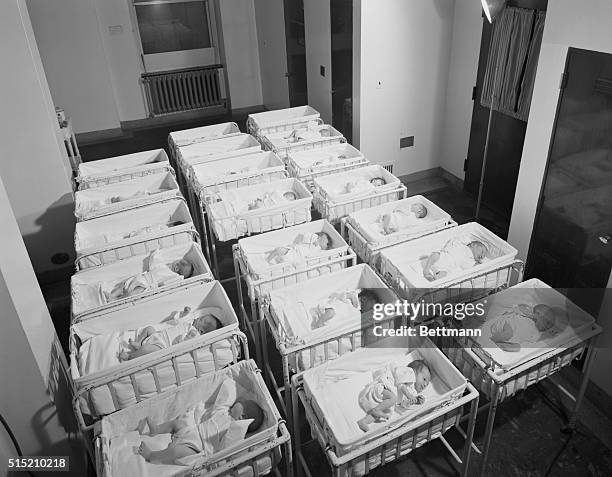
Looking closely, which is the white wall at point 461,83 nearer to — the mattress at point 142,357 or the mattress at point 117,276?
the mattress at point 117,276

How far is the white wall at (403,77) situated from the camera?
4.77 metres

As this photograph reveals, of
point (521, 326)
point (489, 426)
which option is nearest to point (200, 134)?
point (521, 326)

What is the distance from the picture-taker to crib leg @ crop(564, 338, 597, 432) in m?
2.67

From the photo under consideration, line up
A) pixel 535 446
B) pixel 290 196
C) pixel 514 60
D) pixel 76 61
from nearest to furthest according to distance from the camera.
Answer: pixel 535 446 → pixel 290 196 → pixel 514 60 → pixel 76 61

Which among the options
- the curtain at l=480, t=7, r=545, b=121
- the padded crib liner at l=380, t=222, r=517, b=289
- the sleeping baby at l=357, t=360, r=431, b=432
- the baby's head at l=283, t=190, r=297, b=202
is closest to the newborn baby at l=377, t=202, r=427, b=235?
the padded crib liner at l=380, t=222, r=517, b=289

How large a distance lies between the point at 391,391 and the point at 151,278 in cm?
163

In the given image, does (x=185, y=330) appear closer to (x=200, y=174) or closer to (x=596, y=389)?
(x=200, y=174)

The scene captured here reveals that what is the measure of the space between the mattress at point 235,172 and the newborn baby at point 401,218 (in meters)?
1.11

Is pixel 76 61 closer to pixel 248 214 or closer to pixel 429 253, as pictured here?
pixel 248 214

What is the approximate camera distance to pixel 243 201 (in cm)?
403

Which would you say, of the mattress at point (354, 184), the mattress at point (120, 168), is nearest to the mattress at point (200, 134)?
the mattress at point (120, 168)

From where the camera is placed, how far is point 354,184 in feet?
13.6

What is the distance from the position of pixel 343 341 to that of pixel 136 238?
1666 millimetres

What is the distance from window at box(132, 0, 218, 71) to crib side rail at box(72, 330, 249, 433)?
5685mm
